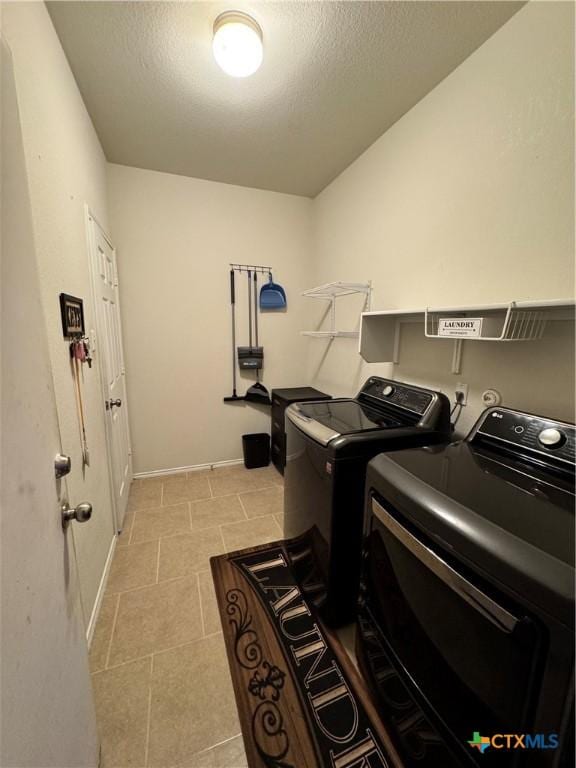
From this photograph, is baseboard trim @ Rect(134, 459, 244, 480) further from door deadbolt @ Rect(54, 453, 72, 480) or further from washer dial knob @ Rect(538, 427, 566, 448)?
washer dial knob @ Rect(538, 427, 566, 448)

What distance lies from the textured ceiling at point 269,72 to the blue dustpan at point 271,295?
3.33 feet

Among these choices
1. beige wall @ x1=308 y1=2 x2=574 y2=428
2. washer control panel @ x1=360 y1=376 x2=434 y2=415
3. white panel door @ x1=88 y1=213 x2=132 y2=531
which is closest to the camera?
beige wall @ x1=308 y1=2 x2=574 y2=428

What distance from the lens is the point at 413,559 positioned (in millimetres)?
875

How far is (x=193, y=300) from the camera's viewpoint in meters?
2.82

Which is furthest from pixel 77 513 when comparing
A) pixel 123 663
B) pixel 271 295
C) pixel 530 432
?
pixel 271 295

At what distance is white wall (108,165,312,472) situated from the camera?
2.59 meters

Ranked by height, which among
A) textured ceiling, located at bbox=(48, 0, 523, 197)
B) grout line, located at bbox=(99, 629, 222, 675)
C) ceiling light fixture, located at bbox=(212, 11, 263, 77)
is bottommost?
grout line, located at bbox=(99, 629, 222, 675)

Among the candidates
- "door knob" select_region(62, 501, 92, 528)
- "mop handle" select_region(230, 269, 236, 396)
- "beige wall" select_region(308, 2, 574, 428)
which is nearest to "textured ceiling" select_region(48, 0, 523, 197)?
"beige wall" select_region(308, 2, 574, 428)

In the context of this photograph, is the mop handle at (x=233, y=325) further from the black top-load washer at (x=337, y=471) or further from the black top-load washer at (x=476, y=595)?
the black top-load washer at (x=476, y=595)

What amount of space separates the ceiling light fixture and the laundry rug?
2603 mm

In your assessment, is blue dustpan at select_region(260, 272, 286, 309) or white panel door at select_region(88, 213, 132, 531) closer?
white panel door at select_region(88, 213, 132, 531)

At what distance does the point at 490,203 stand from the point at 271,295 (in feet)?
6.46

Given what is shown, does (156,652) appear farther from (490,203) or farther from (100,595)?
(490,203)

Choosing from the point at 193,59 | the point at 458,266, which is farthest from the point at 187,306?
the point at 458,266
